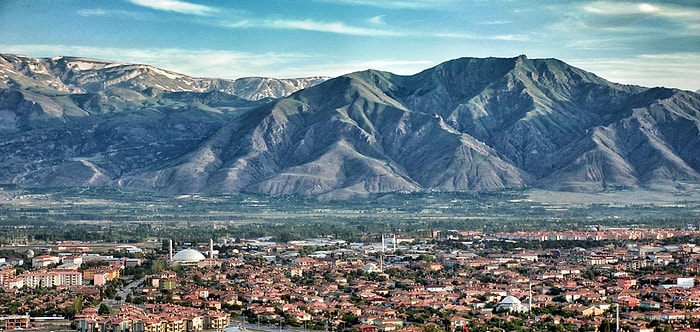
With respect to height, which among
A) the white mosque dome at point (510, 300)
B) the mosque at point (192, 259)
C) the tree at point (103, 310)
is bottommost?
the mosque at point (192, 259)

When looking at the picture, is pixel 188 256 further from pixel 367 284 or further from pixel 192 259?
pixel 367 284

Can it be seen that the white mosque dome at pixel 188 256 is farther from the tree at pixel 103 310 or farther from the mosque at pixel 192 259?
the tree at pixel 103 310

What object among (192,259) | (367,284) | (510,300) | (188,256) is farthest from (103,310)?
(188,256)

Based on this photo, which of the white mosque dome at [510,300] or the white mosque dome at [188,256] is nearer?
the white mosque dome at [510,300]

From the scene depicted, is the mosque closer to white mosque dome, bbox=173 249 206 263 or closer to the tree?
white mosque dome, bbox=173 249 206 263

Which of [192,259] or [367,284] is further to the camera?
[192,259]

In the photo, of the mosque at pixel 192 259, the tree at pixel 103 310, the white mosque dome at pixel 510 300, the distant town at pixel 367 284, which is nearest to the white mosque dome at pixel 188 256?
the mosque at pixel 192 259

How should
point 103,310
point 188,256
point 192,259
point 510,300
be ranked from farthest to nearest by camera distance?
1. point 188,256
2. point 192,259
3. point 510,300
4. point 103,310
